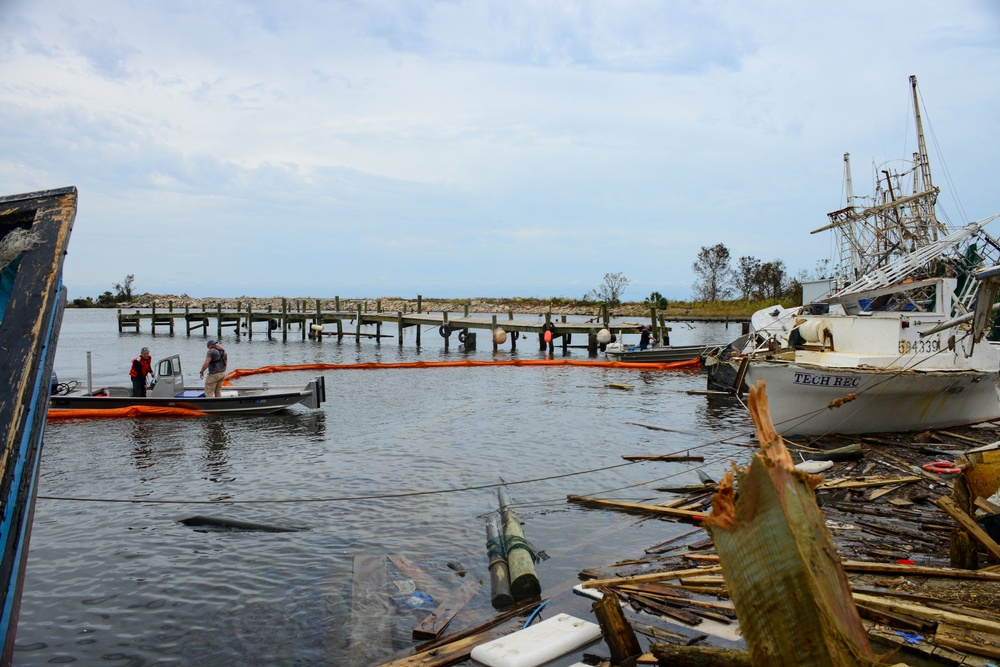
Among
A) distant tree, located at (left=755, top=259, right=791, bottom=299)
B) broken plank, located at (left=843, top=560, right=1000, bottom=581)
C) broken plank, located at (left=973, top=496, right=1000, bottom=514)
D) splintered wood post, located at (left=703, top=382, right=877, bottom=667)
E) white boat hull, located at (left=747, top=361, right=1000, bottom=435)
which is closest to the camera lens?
splintered wood post, located at (left=703, top=382, right=877, bottom=667)

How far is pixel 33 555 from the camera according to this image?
31.5ft

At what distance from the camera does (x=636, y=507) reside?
1060 cm

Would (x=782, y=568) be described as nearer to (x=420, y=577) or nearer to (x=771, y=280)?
(x=420, y=577)

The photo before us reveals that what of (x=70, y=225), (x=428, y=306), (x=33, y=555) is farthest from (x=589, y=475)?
(x=428, y=306)

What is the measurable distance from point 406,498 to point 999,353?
15.3 meters

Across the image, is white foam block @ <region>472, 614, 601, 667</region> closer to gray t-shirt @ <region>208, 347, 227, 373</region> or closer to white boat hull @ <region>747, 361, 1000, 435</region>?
white boat hull @ <region>747, 361, 1000, 435</region>

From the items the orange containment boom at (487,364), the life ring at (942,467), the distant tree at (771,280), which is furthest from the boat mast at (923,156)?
the distant tree at (771,280)

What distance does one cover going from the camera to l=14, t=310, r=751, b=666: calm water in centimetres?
746

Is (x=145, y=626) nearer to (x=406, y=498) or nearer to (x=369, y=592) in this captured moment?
(x=369, y=592)

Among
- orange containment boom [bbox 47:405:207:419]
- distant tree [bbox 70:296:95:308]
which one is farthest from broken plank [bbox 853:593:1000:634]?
distant tree [bbox 70:296:95:308]

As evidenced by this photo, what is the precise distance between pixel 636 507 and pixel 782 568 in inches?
298

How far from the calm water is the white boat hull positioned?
1.84 meters

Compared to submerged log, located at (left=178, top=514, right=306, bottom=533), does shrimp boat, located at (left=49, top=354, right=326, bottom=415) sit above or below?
above

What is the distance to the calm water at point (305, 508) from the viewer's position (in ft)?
24.5
